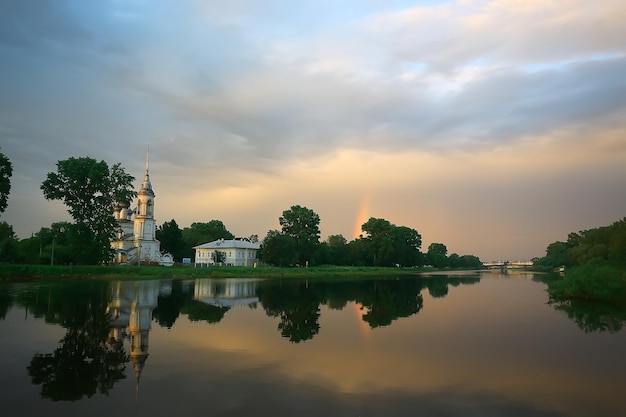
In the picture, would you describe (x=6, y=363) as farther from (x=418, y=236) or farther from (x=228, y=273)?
(x=418, y=236)

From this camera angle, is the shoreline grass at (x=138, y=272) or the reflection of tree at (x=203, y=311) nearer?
the reflection of tree at (x=203, y=311)

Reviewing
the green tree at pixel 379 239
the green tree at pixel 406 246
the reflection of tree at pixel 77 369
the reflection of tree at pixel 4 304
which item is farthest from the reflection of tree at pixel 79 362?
the green tree at pixel 406 246

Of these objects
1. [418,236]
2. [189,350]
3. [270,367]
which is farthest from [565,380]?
[418,236]

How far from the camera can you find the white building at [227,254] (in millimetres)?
99688

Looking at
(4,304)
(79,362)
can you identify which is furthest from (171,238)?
(79,362)

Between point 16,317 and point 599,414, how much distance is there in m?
22.6

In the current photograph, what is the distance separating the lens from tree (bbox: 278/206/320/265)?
98.4 metres

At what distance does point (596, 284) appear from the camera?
106 ft

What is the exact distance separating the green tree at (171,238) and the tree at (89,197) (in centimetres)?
4162

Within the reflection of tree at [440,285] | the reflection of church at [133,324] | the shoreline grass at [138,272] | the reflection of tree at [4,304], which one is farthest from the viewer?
the shoreline grass at [138,272]

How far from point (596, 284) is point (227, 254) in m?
80.3

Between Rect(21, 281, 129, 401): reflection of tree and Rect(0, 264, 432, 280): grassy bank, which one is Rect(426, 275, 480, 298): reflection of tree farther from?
Rect(21, 281, 129, 401): reflection of tree

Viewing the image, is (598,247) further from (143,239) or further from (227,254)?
(143,239)

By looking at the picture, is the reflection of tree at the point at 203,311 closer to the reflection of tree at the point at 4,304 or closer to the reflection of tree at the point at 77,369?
the reflection of tree at the point at 77,369
